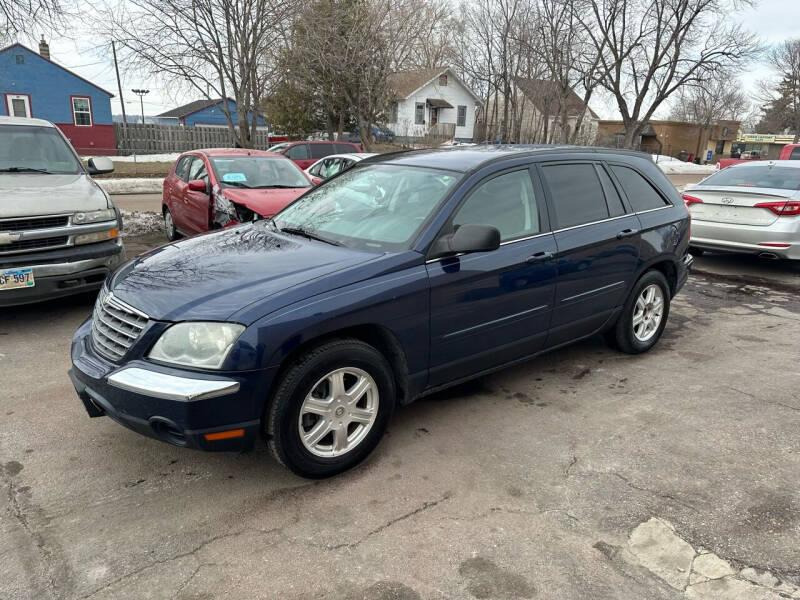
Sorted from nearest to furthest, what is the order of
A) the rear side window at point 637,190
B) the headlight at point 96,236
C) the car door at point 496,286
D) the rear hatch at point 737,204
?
the car door at point 496,286 < the rear side window at point 637,190 < the headlight at point 96,236 < the rear hatch at point 737,204

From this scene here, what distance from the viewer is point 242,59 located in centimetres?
1555

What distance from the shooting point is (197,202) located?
26.3 feet

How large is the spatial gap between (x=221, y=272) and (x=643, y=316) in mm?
3558

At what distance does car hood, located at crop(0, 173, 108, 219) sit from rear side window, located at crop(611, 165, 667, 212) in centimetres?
472

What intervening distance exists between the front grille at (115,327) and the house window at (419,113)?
43.1 metres

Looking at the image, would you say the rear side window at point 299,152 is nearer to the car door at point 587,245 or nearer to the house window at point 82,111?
the car door at point 587,245

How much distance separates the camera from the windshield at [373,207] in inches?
138

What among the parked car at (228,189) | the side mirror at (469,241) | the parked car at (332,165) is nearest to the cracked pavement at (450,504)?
the side mirror at (469,241)

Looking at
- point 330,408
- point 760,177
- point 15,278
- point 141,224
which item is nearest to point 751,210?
point 760,177

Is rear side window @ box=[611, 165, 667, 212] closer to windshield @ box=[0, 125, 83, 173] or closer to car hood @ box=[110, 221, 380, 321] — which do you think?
car hood @ box=[110, 221, 380, 321]

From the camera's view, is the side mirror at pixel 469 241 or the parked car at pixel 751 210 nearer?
the side mirror at pixel 469 241

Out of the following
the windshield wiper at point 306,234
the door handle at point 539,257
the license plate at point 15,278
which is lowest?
the license plate at point 15,278

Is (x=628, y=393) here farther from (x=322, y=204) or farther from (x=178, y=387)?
(x=178, y=387)

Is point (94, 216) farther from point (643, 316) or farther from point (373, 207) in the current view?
point (643, 316)
